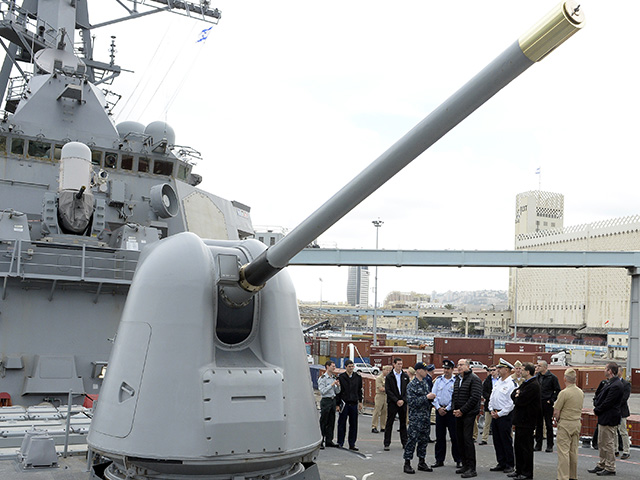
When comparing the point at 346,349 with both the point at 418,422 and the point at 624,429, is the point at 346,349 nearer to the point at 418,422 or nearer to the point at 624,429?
the point at 624,429

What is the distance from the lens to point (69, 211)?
1186 centimetres

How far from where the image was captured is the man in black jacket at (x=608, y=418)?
802cm

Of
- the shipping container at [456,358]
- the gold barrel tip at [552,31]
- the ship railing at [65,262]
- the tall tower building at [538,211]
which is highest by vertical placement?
the tall tower building at [538,211]

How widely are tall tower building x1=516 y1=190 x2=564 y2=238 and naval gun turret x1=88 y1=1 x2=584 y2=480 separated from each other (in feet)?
335

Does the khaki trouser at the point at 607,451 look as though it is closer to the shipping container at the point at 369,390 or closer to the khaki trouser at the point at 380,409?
the khaki trouser at the point at 380,409

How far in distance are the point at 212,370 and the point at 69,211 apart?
8756 millimetres

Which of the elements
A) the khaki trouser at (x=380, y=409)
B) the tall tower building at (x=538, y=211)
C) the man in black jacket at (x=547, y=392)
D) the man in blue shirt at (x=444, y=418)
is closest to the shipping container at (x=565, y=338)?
the tall tower building at (x=538, y=211)

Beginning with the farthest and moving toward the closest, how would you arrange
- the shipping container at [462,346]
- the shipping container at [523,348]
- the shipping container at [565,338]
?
1. the shipping container at [565,338]
2. the shipping container at [523,348]
3. the shipping container at [462,346]

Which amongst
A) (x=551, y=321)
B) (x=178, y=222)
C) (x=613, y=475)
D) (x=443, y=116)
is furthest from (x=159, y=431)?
(x=551, y=321)

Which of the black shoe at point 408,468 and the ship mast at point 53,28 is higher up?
the ship mast at point 53,28

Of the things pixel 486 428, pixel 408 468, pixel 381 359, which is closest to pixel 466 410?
pixel 408 468

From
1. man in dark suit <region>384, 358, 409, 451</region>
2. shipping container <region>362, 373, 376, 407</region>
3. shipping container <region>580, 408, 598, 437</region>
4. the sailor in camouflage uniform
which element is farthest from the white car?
the sailor in camouflage uniform

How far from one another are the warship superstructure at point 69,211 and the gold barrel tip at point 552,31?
9.24 metres

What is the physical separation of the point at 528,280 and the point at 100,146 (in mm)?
85343
